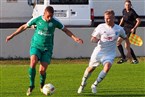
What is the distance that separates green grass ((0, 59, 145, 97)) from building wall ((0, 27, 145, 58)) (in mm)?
3224

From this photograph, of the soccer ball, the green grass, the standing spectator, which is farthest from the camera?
the standing spectator

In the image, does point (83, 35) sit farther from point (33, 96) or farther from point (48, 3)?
point (33, 96)

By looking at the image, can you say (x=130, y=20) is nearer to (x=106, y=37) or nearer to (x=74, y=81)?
(x=74, y=81)

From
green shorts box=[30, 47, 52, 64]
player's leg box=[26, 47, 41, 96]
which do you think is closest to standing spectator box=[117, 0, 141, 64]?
green shorts box=[30, 47, 52, 64]

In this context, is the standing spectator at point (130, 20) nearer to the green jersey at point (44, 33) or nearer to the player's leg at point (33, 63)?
the green jersey at point (44, 33)

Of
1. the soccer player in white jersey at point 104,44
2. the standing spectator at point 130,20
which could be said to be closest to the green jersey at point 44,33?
the soccer player in white jersey at point 104,44

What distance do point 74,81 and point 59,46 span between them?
27.3 feet

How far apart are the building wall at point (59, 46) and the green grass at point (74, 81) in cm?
322

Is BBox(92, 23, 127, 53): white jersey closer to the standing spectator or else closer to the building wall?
the standing spectator

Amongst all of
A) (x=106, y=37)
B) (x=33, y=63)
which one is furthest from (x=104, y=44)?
(x=33, y=63)

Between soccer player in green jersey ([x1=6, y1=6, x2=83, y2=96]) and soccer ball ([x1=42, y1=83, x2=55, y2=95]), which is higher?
soccer player in green jersey ([x1=6, y1=6, x2=83, y2=96])

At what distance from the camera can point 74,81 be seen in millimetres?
15992

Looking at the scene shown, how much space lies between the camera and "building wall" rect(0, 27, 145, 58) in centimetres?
2402

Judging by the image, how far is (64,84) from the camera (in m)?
15.3
